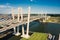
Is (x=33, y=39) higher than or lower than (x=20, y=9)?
lower

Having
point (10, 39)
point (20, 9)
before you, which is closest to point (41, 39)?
point (10, 39)

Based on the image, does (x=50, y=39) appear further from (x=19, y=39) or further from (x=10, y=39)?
(x=10, y=39)

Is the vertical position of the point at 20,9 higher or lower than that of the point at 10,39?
higher

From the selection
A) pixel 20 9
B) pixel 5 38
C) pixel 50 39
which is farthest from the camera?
pixel 20 9

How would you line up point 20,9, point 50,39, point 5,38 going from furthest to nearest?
1. point 20,9
2. point 5,38
3. point 50,39

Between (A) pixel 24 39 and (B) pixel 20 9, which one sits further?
(B) pixel 20 9

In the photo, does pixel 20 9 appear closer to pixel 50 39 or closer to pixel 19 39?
pixel 19 39

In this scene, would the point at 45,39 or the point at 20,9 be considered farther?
the point at 20,9

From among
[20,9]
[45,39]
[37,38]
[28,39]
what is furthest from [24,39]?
[20,9]
